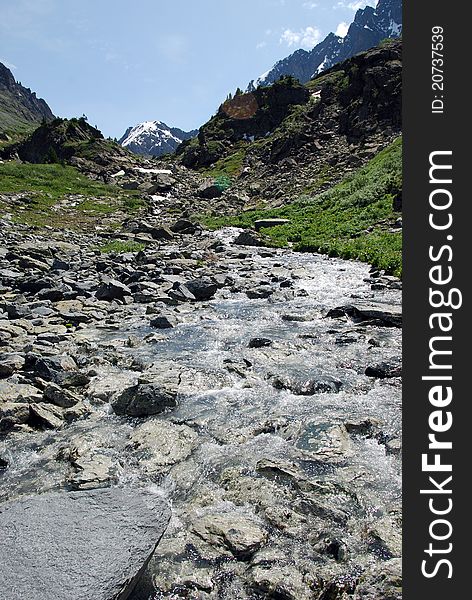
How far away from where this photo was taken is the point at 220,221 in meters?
48.2

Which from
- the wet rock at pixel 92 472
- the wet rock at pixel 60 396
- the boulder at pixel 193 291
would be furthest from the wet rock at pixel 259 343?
the boulder at pixel 193 291

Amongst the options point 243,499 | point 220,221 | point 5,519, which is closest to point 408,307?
point 243,499

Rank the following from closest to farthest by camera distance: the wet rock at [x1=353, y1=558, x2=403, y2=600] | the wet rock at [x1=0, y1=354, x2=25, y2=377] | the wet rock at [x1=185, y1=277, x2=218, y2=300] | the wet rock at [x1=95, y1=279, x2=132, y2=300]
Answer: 1. the wet rock at [x1=353, y1=558, x2=403, y2=600]
2. the wet rock at [x1=0, y1=354, x2=25, y2=377]
3. the wet rock at [x1=95, y1=279, x2=132, y2=300]
4. the wet rock at [x1=185, y1=277, x2=218, y2=300]

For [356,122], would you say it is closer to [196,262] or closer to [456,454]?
[196,262]

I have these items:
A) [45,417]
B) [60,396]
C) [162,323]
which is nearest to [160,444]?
[45,417]

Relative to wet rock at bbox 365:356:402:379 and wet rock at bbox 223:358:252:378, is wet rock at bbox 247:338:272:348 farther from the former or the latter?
wet rock at bbox 365:356:402:379

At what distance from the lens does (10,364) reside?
9.44 meters

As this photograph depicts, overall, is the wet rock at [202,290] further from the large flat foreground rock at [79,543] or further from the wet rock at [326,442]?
the large flat foreground rock at [79,543]

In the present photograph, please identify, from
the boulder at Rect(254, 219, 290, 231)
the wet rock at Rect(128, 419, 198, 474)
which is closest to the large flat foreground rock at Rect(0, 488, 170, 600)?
the wet rock at Rect(128, 419, 198, 474)

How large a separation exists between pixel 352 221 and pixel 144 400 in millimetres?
30490

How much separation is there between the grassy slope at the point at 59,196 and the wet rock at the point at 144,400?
35725 mm

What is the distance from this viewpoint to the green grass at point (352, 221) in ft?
84.6

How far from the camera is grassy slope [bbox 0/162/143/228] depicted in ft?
143

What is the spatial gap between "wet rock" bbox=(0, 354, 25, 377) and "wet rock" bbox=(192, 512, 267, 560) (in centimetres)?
609
